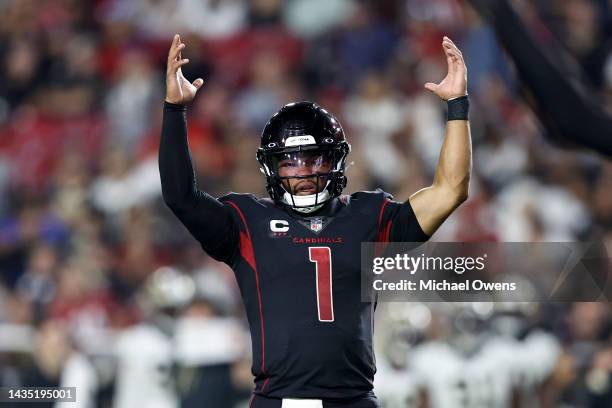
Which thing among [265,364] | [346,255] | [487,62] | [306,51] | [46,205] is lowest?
[265,364]

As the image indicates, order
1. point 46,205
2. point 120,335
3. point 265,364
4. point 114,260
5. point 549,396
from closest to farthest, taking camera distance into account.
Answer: point 265,364, point 549,396, point 120,335, point 114,260, point 46,205

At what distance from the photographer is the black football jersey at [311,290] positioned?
388 cm

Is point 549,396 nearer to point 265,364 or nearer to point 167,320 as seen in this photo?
point 167,320

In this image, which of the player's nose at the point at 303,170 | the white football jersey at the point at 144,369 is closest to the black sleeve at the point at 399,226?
the player's nose at the point at 303,170

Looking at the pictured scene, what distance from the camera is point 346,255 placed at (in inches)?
157

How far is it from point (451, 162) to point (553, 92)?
3.30ft

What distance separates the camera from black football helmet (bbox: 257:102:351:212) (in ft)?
13.5

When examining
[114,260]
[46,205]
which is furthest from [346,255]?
[46,205]

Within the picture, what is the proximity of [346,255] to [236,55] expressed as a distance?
256 inches

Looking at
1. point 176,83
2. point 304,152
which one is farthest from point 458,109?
point 176,83

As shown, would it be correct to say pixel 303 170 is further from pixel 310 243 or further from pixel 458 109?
→ pixel 458 109

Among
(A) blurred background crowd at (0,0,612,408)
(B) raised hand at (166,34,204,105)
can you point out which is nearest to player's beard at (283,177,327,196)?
(B) raised hand at (166,34,204,105)

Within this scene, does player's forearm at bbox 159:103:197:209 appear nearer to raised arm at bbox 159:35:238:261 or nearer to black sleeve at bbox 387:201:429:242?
raised arm at bbox 159:35:238:261

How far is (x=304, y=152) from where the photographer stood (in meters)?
4.12
